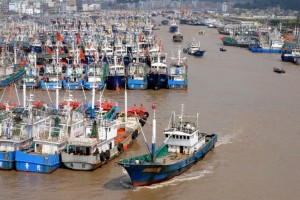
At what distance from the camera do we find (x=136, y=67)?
37406 millimetres

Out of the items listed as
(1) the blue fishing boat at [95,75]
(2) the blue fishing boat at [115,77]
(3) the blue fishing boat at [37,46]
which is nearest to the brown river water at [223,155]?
(2) the blue fishing boat at [115,77]

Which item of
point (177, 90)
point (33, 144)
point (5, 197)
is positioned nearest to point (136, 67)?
point (177, 90)

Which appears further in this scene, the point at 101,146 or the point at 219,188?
the point at 101,146

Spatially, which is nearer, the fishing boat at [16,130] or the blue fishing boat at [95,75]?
the fishing boat at [16,130]

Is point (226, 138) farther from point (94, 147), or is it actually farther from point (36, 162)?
point (36, 162)

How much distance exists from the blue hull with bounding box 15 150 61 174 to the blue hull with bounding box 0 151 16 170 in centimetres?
22

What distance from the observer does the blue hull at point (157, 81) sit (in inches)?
1400

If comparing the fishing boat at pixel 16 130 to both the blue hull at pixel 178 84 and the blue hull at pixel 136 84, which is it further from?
the blue hull at pixel 178 84

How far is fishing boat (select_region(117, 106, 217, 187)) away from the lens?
1745 centimetres

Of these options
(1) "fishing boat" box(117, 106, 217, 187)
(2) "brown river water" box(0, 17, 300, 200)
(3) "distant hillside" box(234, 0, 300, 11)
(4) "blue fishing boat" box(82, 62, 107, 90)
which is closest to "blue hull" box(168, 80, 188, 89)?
(2) "brown river water" box(0, 17, 300, 200)

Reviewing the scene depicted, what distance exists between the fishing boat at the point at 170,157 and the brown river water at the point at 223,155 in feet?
1.03

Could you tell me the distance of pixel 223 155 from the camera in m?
21.6

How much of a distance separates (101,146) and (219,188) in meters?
4.40

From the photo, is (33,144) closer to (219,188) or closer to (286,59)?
(219,188)
